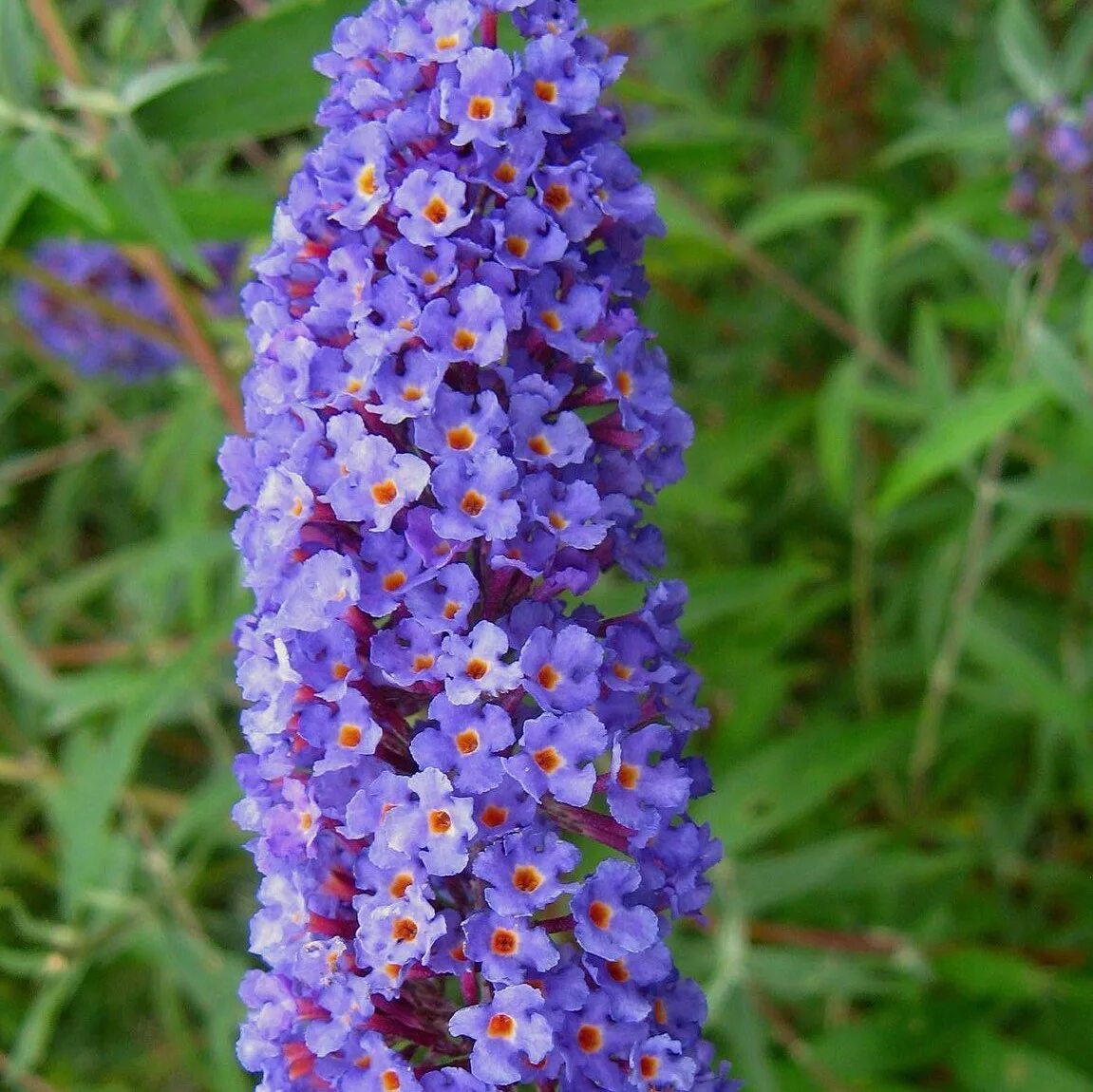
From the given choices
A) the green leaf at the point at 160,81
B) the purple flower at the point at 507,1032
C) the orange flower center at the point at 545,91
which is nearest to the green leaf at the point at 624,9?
the green leaf at the point at 160,81

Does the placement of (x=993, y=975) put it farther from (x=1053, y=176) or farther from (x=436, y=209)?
(x=436, y=209)

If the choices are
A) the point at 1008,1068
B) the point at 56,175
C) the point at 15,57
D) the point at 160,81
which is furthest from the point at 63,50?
the point at 1008,1068

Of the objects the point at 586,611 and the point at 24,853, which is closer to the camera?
the point at 586,611

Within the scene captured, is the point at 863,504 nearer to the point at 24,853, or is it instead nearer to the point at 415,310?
the point at 415,310

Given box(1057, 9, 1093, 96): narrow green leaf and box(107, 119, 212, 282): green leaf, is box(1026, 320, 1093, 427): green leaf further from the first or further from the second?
box(107, 119, 212, 282): green leaf

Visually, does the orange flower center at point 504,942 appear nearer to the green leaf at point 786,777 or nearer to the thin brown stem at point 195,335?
the thin brown stem at point 195,335

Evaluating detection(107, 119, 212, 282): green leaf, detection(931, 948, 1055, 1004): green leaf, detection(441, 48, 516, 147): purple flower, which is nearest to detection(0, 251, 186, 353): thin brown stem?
detection(107, 119, 212, 282): green leaf

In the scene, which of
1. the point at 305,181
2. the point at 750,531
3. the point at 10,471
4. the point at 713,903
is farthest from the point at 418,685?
the point at 750,531

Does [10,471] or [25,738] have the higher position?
[10,471]
